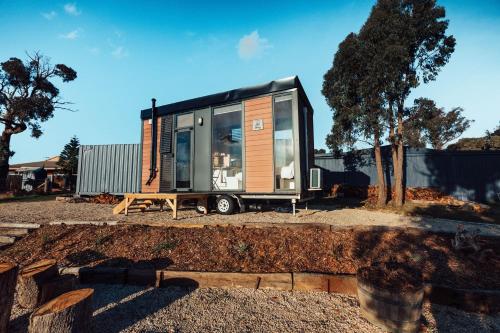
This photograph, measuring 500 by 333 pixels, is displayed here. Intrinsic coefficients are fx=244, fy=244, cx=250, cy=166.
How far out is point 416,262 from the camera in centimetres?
394

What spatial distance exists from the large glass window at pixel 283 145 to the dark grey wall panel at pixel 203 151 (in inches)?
88.3

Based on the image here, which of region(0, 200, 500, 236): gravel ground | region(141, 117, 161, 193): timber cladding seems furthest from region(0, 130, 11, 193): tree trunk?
region(141, 117, 161, 193): timber cladding

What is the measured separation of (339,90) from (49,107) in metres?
23.5

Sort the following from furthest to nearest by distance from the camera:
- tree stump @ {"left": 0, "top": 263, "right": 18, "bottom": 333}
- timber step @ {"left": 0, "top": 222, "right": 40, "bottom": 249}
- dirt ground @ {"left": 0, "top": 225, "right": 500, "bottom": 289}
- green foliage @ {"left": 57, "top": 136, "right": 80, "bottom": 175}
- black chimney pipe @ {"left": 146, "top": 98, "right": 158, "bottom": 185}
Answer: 1. green foliage @ {"left": 57, "top": 136, "right": 80, "bottom": 175}
2. black chimney pipe @ {"left": 146, "top": 98, "right": 158, "bottom": 185}
3. timber step @ {"left": 0, "top": 222, "right": 40, "bottom": 249}
4. dirt ground @ {"left": 0, "top": 225, "right": 500, "bottom": 289}
5. tree stump @ {"left": 0, "top": 263, "right": 18, "bottom": 333}

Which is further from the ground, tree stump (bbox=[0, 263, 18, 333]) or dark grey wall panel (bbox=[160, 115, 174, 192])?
dark grey wall panel (bbox=[160, 115, 174, 192])

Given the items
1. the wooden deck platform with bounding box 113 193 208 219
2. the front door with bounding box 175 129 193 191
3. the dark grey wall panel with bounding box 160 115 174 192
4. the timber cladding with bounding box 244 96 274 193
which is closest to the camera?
the wooden deck platform with bounding box 113 193 208 219

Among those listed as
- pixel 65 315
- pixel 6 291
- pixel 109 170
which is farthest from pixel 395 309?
pixel 109 170

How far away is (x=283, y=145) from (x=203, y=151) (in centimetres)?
272

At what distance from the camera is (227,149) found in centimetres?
783

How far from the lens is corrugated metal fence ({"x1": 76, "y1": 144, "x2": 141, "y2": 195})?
12.9m

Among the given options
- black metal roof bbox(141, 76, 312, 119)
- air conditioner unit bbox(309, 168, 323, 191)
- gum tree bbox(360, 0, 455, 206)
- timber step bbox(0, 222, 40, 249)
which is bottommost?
timber step bbox(0, 222, 40, 249)

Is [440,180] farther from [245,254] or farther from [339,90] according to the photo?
[245,254]

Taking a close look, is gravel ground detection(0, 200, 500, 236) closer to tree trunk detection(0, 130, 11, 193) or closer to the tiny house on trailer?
the tiny house on trailer

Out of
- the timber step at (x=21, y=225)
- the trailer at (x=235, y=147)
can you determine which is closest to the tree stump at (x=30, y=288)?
the timber step at (x=21, y=225)
